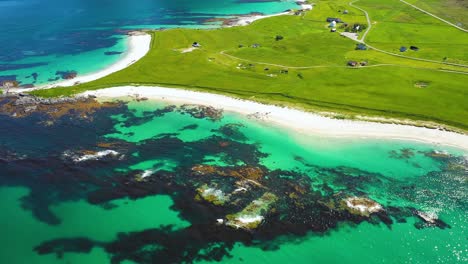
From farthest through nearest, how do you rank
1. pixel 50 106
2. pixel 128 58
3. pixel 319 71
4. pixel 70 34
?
1. pixel 70 34
2. pixel 128 58
3. pixel 319 71
4. pixel 50 106

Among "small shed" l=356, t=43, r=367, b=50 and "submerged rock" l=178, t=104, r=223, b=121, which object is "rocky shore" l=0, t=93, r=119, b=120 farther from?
"small shed" l=356, t=43, r=367, b=50

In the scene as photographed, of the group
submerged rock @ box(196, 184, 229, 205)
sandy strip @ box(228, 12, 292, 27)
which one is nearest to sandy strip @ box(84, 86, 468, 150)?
submerged rock @ box(196, 184, 229, 205)

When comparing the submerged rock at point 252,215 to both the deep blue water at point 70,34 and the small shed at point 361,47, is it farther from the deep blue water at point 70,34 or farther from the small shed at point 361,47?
the small shed at point 361,47

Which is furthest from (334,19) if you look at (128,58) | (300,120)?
(300,120)

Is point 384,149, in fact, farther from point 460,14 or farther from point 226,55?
point 460,14

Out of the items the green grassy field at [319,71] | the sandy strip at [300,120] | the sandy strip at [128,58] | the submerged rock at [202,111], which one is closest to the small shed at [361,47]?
the green grassy field at [319,71]

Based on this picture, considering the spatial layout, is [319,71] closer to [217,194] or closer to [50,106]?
[217,194]

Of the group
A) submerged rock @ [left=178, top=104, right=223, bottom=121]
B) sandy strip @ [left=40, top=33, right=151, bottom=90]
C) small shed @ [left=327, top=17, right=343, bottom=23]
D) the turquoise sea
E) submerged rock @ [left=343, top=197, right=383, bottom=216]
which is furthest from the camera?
small shed @ [left=327, top=17, right=343, bottom=23]
